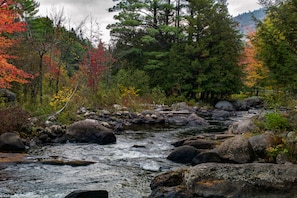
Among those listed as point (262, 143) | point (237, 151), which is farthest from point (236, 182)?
point (262, 143)

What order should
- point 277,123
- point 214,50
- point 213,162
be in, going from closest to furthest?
point 213,162
point 277,123
point 214,50

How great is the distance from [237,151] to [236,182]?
2438 millimetres

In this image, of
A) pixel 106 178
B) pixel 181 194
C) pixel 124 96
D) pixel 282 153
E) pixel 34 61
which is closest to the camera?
pixel 181 194

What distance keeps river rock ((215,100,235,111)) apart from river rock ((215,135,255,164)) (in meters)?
17.7

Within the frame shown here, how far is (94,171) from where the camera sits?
809cm

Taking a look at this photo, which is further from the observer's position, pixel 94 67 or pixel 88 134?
pixel 94 67

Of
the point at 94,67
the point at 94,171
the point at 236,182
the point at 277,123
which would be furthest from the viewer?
the point at 94,67

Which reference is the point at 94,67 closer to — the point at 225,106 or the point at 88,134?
the point at 88,134

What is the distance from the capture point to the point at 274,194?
207 inches

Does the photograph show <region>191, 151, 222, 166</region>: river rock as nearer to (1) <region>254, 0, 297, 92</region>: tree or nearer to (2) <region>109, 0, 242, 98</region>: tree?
(1) <region>254, 0, 297, 92</region>: tree

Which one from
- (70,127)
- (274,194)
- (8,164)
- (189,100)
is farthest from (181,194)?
(189,100)

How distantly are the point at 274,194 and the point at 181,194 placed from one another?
5.15 ft

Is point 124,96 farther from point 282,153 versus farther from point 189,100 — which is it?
point 282,153

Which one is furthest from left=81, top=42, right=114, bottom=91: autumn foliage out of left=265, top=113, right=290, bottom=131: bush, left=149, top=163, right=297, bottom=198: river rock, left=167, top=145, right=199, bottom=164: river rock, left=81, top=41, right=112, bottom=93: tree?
left=149, top=163, right=297, bottom=198: river rock
